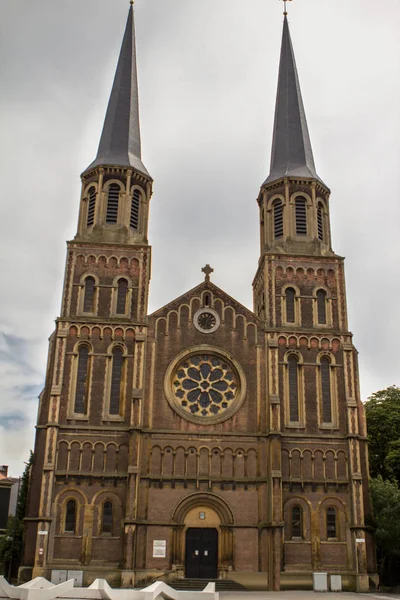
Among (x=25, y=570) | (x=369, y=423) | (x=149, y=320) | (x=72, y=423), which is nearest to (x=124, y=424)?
(x=72, y=423)

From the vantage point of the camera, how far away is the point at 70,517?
37.8 meters

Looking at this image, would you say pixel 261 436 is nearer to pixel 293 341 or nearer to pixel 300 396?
pixel 300 396

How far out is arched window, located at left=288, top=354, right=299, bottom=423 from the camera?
41447 mm

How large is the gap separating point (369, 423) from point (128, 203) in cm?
2496

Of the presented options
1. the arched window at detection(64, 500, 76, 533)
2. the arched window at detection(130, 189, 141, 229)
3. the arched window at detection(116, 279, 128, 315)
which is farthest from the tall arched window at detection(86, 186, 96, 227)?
the arched window at detection(64, 500, 76, 533)

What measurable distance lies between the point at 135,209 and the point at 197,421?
16401 millimetres

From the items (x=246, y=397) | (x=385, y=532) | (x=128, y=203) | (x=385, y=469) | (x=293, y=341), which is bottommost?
(x=385, y=532)

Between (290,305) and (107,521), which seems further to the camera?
(290,305)

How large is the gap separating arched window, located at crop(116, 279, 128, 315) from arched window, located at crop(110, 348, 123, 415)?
114 inches

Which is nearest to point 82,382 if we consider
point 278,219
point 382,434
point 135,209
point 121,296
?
point 121,296

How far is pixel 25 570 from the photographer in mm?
36344

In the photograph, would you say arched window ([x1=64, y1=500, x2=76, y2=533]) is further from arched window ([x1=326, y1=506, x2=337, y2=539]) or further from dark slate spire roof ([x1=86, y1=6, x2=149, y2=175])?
dark slate spire roof ([x1=86, y1=6, x2=149, y2=175])

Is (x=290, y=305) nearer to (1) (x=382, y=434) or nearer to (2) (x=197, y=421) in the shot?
(2) (x=197, y=421)

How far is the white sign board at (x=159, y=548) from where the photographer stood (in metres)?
37.2
